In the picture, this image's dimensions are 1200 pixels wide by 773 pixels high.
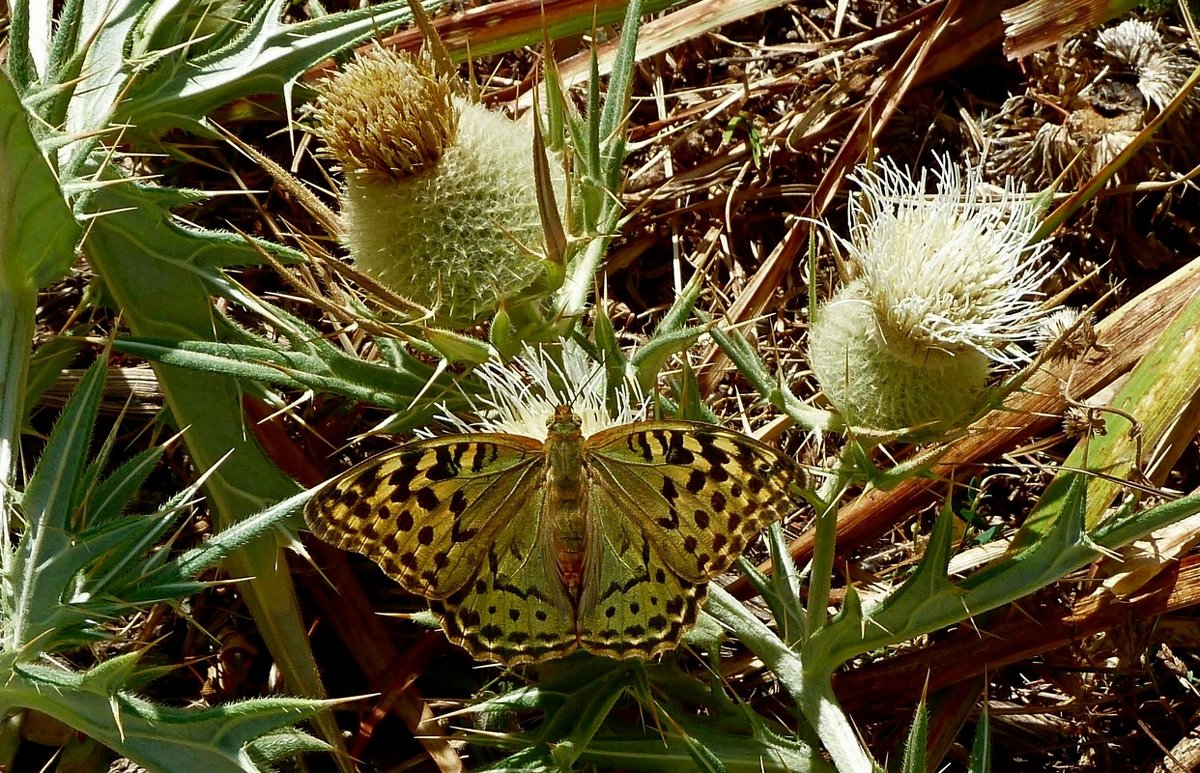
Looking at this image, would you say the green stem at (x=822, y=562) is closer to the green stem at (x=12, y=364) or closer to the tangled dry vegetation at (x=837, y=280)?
the tangled dry vegetation at (x=837, y=280)

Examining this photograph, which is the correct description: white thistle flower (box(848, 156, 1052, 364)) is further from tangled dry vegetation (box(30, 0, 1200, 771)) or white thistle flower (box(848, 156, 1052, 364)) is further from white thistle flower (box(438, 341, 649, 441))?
white thistle flower (box(438, 341, 649, 441))

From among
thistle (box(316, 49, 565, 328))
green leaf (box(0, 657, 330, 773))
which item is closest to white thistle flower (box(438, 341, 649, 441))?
thistle (box(316, 49, 565, 328))

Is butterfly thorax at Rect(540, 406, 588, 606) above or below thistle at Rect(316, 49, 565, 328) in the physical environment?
below

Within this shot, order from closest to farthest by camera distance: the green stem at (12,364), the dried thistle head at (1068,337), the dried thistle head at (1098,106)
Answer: the green stem at (12,364), the dried thistle head at (1068,337), the dried thistle head at (1098,106)

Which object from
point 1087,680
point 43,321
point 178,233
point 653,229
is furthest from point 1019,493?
point 43,321

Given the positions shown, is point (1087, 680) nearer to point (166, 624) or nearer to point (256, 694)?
point (256, 694)

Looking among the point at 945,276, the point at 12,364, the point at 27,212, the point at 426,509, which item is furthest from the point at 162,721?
the point at 945,276

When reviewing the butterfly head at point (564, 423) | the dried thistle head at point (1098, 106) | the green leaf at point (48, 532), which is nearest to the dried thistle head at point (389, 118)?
the butterfly head at point (564, 423)
